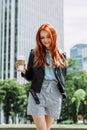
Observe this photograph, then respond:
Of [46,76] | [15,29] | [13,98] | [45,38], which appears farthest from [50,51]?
[15,29]

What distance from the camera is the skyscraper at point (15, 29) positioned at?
96.2 m

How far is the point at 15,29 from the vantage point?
3875 inches

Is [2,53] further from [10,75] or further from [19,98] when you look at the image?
[19,98]

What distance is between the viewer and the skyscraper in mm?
96188

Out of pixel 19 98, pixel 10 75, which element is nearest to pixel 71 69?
pixel 19 98

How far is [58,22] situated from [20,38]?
52.3ft

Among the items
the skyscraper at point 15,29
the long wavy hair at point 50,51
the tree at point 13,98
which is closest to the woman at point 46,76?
the long wavy hair at point 50,51

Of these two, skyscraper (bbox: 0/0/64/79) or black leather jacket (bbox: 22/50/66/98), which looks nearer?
black leather jacket (bbox: 22/50/66/98)

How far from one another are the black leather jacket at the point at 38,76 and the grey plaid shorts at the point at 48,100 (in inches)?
2.1

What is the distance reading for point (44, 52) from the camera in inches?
177

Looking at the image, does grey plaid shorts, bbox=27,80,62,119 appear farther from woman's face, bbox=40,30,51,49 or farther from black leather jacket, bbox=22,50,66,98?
woman's face, bbox=40,30,51,49

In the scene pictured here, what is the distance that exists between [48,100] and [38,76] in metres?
0.26

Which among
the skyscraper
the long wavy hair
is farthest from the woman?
the skyscraper

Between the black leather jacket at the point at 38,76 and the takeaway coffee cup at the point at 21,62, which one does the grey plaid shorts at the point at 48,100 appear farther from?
the takeaway coffee cup at the point at 21,62
